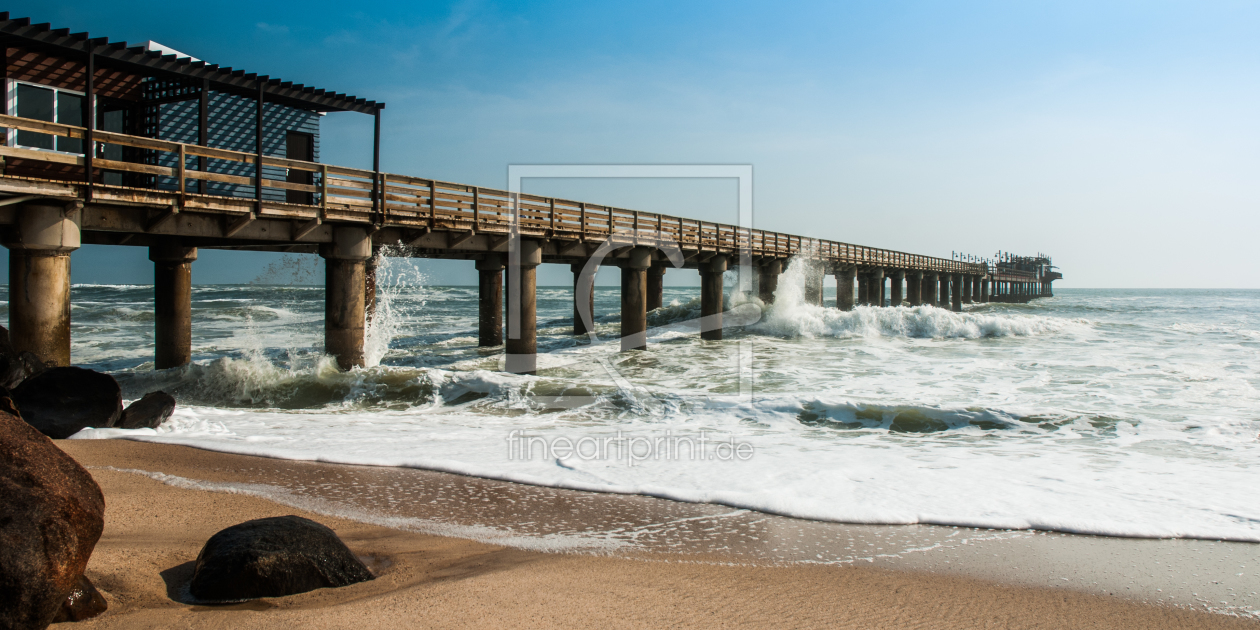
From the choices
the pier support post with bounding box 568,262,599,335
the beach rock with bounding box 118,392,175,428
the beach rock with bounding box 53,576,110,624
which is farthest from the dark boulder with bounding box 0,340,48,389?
the pier support post with bounding box 568,262,599,335

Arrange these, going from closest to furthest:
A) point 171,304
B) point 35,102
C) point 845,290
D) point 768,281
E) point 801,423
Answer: point 801,423 < point 35,102 < point 171,304 < point 768,281 < point 845,290

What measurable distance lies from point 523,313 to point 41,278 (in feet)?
29.1

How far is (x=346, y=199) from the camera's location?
→ 492 inches

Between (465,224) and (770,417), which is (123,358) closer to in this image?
(465,224)

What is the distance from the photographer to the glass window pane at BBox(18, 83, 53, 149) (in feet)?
35.1

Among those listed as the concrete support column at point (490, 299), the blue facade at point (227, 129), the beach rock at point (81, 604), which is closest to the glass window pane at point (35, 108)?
the blue facade at point (227, 129)

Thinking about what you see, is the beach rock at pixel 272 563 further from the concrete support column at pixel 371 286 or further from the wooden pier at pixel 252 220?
the concrete support column at pixel 371 286

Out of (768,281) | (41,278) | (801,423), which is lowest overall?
(801,423)

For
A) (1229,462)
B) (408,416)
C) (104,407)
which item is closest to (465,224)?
(408,416)

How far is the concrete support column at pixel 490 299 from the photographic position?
1919cm

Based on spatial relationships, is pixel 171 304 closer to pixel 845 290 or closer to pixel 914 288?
pixel 845 290

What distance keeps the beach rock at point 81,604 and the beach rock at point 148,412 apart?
231 inches

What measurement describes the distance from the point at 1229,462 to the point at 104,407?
12139 millimetres

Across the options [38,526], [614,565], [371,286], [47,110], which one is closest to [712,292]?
[371,286]
